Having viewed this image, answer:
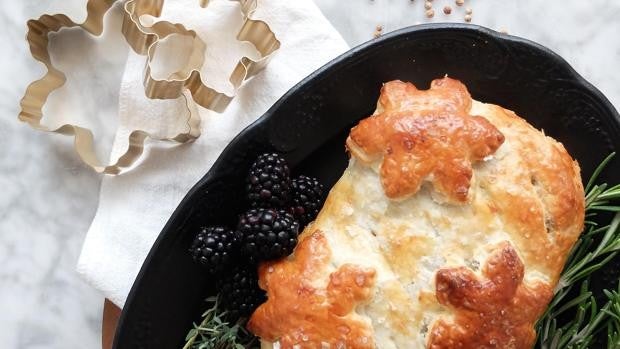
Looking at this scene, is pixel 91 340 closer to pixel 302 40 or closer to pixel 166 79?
pixel 166 79

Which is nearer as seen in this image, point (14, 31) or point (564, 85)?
point (564, 85)

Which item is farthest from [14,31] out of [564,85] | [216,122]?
[564,85]

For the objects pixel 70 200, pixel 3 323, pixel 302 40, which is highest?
pixel 302 40

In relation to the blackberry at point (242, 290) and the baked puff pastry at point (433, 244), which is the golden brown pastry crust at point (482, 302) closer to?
the baked puff pastry at point (433, 244)

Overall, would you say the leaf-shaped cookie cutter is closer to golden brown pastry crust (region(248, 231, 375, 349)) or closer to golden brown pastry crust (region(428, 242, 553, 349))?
golden brown pastry crust (region(248, 231, 375, 349))

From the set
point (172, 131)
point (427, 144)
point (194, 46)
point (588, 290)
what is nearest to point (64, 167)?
point (172, 131)

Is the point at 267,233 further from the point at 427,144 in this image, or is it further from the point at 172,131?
the point at 172,131
